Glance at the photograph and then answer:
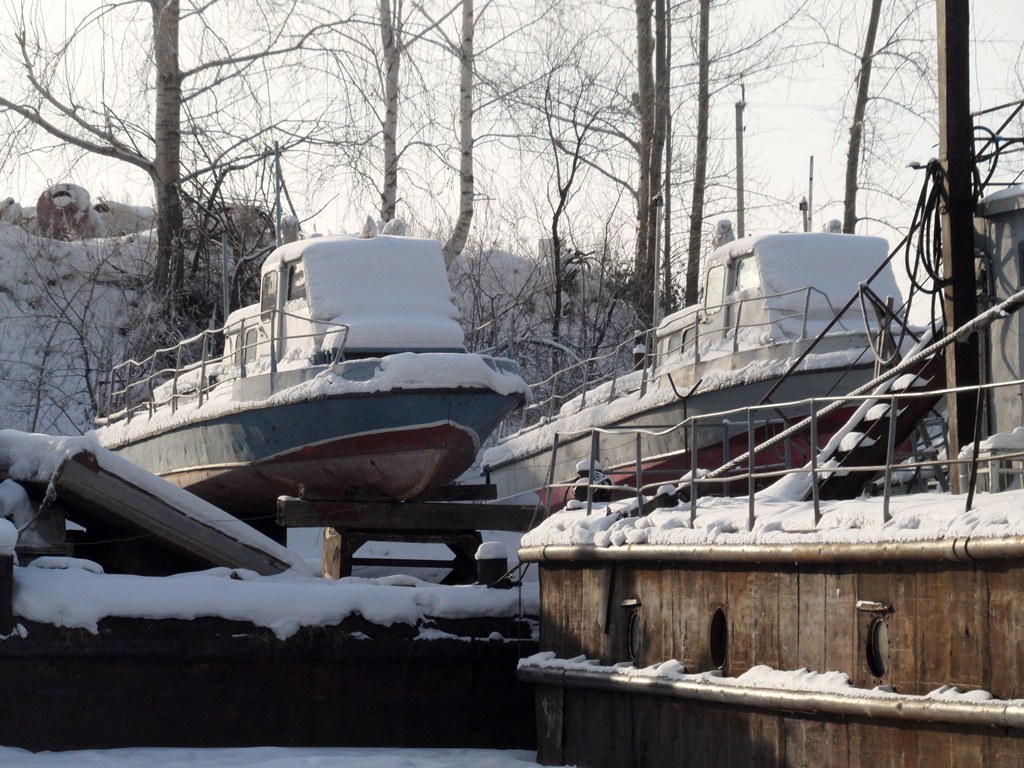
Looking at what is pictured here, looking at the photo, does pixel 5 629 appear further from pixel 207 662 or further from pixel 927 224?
pixel 927 224

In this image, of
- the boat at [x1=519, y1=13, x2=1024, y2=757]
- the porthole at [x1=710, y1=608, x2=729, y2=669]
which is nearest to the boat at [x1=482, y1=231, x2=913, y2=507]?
the boat at [x1=519, y1=13, x2=1024, y2=757]

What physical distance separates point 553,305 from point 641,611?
2005 centimetres

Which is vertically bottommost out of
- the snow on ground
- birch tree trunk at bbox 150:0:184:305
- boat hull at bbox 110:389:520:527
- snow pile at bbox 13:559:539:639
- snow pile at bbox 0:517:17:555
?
the snow on ground

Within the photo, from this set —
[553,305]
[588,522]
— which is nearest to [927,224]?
[588,522]

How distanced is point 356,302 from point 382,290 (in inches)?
12.2

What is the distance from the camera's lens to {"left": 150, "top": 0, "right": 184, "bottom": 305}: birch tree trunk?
22031mm

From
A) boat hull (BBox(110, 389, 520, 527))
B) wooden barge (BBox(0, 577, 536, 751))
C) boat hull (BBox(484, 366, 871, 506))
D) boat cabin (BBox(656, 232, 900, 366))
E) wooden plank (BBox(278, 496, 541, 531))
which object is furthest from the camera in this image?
boat cabin (BBox(656, 232, 900, 366))

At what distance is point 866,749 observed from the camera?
24.5 feet

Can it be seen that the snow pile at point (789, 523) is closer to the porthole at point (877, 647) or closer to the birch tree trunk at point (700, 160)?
the porthole at point (877, 647)

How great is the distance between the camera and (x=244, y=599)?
11.0 metres

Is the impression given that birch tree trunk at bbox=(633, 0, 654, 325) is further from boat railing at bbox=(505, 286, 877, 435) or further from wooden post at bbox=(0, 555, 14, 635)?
wooden post at bbox=(0, 555, 14, 635)

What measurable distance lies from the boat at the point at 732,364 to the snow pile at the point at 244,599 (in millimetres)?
2706

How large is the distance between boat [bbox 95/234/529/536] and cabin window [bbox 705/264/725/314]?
352cm

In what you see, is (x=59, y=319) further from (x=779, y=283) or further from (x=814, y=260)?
(x=814, y=260)
